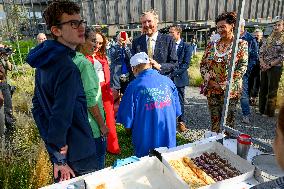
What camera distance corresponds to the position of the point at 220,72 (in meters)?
3.46

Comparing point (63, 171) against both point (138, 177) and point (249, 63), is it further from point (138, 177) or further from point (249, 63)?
point (249, 63)

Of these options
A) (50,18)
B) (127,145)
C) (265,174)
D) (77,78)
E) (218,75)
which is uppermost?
(50,18)

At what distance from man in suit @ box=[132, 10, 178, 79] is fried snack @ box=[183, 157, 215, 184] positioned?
196cm

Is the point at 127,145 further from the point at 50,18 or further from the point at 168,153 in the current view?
the point at 50,18

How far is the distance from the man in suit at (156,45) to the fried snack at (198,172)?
196 centimetres

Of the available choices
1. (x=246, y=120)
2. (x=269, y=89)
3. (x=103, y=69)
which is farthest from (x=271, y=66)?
(x=103, y=69)

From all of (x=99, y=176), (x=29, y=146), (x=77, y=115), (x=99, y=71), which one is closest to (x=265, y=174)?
(x=99, y=176)

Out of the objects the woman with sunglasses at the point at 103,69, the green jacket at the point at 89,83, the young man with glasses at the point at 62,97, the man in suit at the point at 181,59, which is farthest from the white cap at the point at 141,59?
the man in suit at the point at 181,59

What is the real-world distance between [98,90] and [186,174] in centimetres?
104

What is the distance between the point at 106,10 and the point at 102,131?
9662 mm

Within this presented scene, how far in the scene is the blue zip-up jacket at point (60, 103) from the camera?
5.59ft

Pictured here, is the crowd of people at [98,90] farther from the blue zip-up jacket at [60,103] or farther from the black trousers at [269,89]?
the black trousers at [269,89]

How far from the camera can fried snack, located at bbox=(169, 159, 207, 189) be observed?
5.49 feet

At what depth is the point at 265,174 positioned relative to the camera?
1688 millimetres
